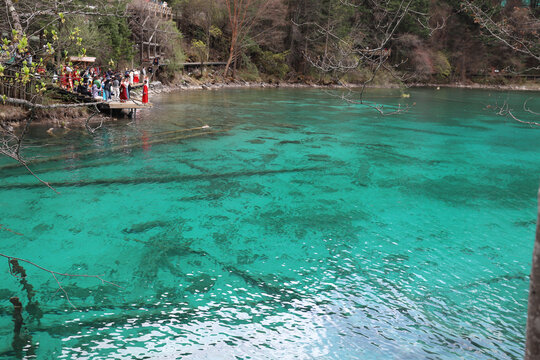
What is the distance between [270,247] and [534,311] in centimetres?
683

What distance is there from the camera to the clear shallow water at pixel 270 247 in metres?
5.86

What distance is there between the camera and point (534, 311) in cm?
198

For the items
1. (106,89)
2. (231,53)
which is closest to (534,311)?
(106,89)

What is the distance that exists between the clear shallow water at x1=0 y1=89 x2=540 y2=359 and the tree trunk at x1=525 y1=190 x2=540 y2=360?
3.82 metres

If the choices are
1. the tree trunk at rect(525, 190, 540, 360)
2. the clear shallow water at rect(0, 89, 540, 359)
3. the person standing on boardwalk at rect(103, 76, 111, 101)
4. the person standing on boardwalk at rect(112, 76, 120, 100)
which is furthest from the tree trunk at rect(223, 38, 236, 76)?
the tree trunk at rect(525, 190, 540, 360)

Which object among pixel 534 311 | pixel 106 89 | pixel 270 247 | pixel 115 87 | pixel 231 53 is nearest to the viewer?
pixel 534 311

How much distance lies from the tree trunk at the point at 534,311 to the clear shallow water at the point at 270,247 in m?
3.82

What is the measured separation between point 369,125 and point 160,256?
18.1 m

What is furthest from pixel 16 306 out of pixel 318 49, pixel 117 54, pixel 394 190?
pixel 318 49

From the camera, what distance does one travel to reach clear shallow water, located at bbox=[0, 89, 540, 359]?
5863mm

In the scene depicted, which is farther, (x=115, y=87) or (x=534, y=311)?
(x=115, y=87)

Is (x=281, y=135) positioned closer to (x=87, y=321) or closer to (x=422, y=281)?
(x=422, y=281)

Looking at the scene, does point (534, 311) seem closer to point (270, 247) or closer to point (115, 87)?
point (270, 247)

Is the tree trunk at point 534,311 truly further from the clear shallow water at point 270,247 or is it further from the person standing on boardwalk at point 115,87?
the person standing on boardwalk at point 115,87
